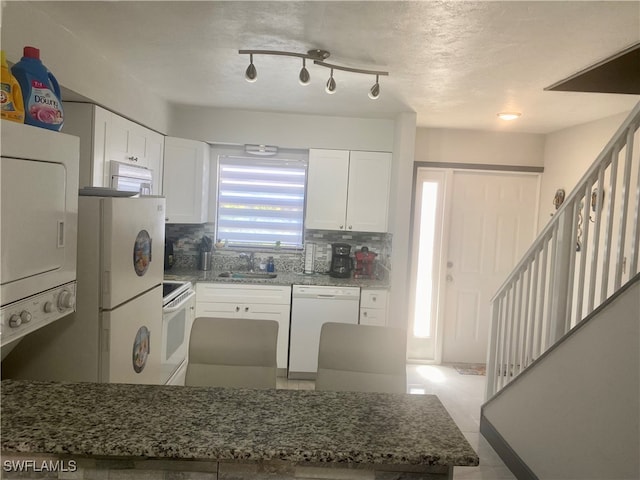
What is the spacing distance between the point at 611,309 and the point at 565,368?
50 centimetres

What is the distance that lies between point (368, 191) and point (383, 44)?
2.16 metres

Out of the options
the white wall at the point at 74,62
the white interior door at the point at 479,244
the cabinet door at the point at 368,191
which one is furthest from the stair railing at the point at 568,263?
the white wall at the point at 74,62

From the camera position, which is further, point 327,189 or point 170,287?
point 327,189

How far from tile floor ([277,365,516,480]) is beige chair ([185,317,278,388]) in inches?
59.6

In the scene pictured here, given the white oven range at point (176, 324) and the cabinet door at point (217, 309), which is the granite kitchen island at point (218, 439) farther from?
the cabinet door at point (217, 309)

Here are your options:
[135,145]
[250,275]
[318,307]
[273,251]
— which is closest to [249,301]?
[250,275]

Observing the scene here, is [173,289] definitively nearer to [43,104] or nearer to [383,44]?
[43,104]

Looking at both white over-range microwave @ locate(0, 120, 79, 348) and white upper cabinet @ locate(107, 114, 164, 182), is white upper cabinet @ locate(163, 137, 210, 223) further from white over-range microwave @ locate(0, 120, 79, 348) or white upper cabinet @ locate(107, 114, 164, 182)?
white over-range microwave @ locate(0, 120, 79, 348)

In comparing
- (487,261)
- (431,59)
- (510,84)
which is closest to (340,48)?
(431,59)

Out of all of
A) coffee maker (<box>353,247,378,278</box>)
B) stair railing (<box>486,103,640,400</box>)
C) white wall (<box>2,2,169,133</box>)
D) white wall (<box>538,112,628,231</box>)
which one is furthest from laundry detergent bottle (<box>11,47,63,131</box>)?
white wall (<box>538,112,628,231</box>)

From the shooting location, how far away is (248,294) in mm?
4168

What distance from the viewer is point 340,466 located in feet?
3.90

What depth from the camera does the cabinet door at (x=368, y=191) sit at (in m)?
4.41

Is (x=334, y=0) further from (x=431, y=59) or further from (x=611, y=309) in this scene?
(x=611, y=309)
